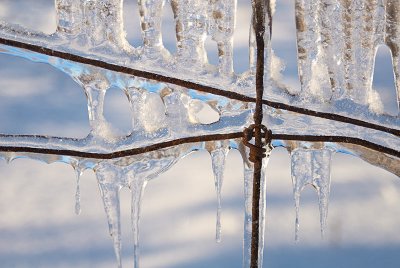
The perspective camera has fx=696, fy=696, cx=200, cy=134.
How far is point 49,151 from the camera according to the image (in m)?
1.16

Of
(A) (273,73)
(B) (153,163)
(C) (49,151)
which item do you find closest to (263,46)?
(A) (273,73)

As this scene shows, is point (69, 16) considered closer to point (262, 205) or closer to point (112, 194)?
point (112, 194)

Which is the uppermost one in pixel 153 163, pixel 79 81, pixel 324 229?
pixel 79 81

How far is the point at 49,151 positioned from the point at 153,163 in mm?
174

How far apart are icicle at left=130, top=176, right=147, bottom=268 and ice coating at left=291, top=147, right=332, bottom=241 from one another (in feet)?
0.83

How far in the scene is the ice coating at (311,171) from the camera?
3.72 feet

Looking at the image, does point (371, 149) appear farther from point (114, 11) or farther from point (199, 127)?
point (114, 11)

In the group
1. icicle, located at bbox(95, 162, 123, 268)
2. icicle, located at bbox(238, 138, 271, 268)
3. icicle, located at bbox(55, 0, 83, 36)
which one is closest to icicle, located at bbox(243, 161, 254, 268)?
icicle, located at bbox(238, 138, 271, 268)

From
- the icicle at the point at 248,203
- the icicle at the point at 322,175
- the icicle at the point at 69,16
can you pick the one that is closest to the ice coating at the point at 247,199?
the icicle at the point at 248,203

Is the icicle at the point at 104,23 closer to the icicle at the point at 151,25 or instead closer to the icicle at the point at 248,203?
the icicle at the point at 151,25

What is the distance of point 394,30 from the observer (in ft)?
3.55

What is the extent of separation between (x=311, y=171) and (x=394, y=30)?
0.26 metres

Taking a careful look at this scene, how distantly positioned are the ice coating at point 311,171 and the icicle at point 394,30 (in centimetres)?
16

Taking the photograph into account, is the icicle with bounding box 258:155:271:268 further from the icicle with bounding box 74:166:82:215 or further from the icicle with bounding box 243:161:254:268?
the icicle with bounding box 74:166:82:215
